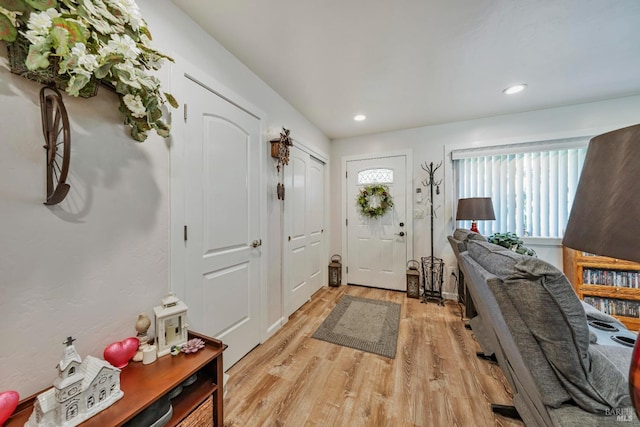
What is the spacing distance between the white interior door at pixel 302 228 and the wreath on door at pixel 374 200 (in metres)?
0.67

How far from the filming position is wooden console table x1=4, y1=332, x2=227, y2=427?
81 cm

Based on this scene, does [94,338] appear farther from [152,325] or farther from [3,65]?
[3,65]

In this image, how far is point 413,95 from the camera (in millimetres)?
Answer: 2449

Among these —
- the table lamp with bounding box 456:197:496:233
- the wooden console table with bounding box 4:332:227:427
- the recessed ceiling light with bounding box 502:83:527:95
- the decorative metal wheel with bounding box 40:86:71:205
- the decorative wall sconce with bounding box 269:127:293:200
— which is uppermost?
the recessed ceiling light with bounding box 502:83:527:95

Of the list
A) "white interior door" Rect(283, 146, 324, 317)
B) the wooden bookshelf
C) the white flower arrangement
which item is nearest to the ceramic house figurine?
the white flower arrangement

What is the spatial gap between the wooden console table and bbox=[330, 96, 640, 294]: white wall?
2805mm

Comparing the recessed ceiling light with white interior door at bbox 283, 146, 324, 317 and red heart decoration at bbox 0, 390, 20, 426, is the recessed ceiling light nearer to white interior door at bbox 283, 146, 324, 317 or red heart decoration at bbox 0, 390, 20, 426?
white interior door at bbox 283, 146, 324, 317

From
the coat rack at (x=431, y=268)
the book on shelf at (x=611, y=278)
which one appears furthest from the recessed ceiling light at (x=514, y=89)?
the book on shelf at (x=611, y=278)

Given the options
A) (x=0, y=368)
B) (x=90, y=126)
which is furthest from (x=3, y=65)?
(x=0, y=368)

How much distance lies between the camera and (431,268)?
314 cm

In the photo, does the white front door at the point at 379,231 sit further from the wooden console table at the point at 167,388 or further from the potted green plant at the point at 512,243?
the wooden console table at the point at 167,388

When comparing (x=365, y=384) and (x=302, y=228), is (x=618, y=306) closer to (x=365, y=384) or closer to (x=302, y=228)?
(x=365, y=384)

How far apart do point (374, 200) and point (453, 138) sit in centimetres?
139

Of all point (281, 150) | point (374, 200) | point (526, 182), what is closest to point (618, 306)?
point (526, 182)
